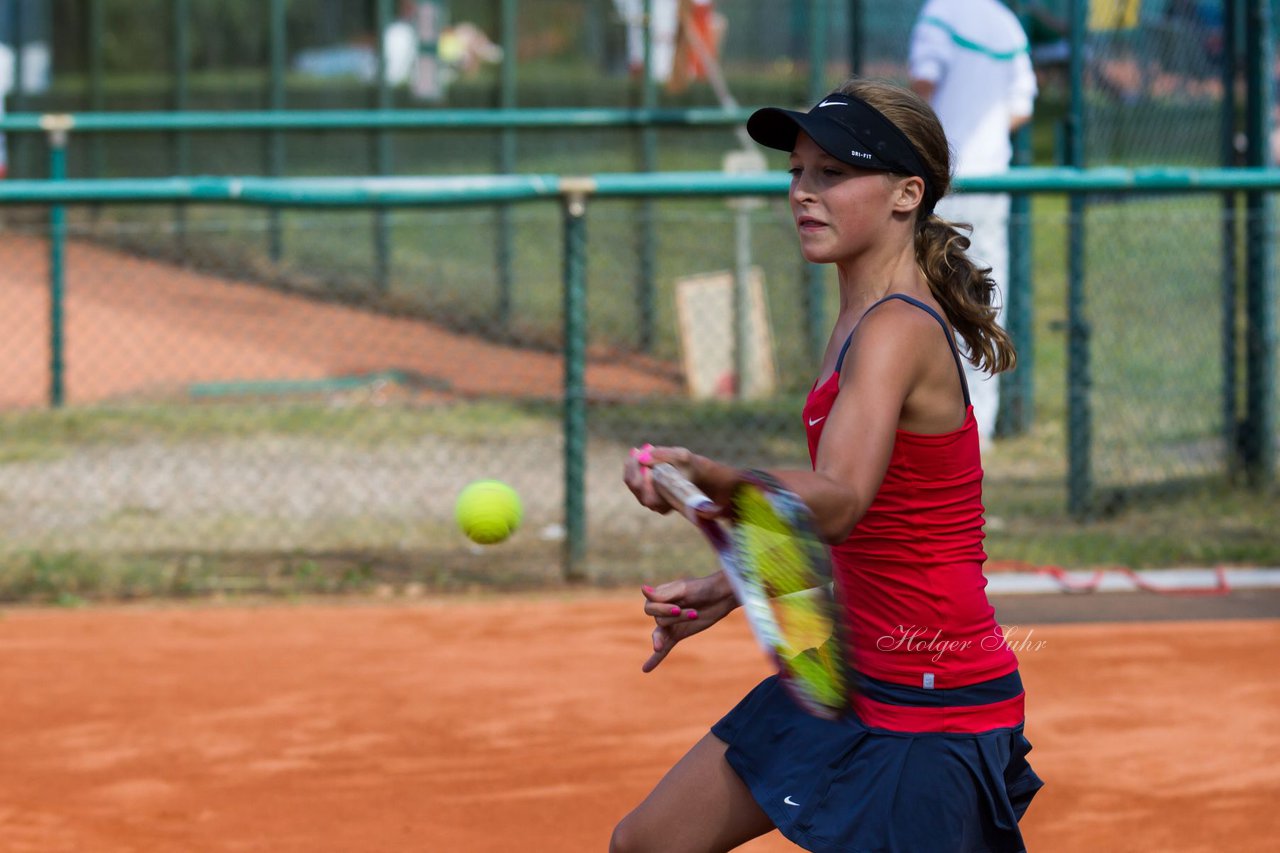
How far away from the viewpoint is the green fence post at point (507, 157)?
12.2 metres

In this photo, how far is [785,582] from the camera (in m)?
2.52

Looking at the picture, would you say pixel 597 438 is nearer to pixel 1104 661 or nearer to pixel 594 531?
pixel 594 531

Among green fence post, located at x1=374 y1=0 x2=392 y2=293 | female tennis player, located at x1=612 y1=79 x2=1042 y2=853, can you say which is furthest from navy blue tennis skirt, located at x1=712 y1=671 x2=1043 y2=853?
green fence post, located at x1=374 y1=0 x2=392 y2=293

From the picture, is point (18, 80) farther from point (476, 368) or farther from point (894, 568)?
point (894, 568)

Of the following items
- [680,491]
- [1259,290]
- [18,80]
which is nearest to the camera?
[680,491]

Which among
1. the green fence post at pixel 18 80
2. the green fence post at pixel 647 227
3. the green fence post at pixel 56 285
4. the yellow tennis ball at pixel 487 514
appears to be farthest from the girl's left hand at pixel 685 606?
the green fence post at pixel 18 80

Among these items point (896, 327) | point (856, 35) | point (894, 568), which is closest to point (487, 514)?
point (894, 568)

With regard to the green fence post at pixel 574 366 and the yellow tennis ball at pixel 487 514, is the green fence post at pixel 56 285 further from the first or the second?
the yellow tennis ball at pixel 487 514

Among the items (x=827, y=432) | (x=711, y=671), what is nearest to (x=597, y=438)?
(x=711, y=671)

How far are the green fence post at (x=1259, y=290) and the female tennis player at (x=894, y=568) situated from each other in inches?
215

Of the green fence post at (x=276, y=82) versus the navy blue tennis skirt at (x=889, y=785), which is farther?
the green fence post at (x=276, y=82)

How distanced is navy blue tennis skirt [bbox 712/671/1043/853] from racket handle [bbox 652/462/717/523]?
577 millimetres

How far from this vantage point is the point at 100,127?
10602 millimetres

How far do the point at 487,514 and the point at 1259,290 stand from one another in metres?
4.99
